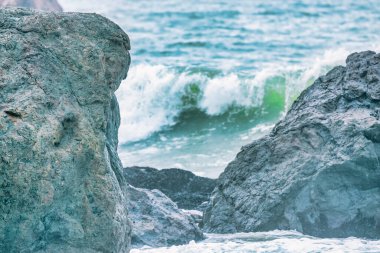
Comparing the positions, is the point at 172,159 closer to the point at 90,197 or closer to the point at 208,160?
the point at 208,160

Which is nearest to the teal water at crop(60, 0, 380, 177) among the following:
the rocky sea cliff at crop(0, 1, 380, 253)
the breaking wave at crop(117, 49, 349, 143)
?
the breaking wave at crop(117, 49, 349, 143)

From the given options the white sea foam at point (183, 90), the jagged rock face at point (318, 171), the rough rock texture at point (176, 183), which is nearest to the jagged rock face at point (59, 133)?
the jagged rock face at point (318, 171)

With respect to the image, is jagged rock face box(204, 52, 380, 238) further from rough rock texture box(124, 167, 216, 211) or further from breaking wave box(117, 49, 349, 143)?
breaking wave box(117, 49, 349, 143)

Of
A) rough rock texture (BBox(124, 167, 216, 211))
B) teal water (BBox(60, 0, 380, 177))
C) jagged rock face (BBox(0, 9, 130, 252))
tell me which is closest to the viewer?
jagged rock face (BBox(0, 9, 130, 252))

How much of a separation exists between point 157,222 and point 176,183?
6.28ft

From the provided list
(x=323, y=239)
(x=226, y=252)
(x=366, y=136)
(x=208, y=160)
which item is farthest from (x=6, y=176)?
Result: (x=208, y=160)

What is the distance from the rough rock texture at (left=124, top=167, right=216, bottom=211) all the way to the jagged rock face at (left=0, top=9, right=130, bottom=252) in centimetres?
275

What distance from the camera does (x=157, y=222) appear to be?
557cm

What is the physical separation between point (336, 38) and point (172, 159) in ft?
30.6

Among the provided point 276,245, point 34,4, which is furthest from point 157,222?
point 34,4

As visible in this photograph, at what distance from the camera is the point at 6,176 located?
3.77m

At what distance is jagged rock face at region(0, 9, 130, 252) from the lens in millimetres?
3830

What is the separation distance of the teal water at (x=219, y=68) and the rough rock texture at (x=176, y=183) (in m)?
1.89

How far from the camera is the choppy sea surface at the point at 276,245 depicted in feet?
16.1
